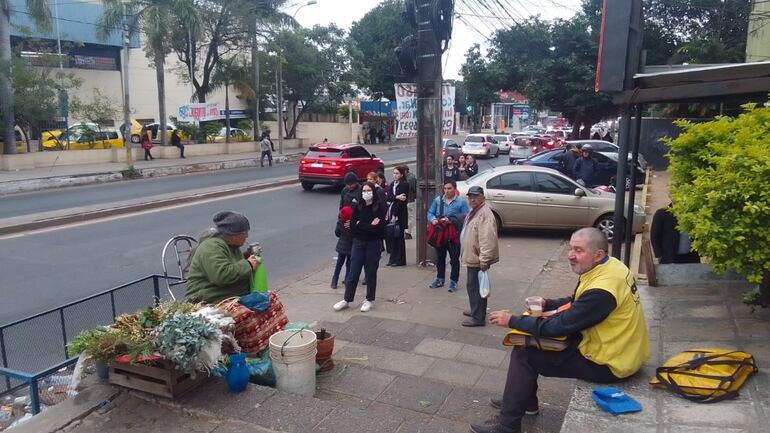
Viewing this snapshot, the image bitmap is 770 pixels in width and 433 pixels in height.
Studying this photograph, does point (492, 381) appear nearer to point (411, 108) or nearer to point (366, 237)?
point (366, 237)

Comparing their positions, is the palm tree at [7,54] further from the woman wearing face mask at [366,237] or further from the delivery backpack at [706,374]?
the delivery backpack at [706,374]

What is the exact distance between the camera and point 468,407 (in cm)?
475

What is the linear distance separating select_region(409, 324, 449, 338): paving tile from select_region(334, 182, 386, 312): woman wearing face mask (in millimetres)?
905

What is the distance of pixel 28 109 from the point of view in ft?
77.3

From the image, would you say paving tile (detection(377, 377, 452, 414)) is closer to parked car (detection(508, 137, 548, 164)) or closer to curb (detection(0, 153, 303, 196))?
curb (detection(0, 153, 303, 196))

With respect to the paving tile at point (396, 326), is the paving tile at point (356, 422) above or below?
above

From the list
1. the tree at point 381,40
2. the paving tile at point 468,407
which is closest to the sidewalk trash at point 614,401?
the paving tile at point 468,407

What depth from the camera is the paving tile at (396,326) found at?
22.2ft

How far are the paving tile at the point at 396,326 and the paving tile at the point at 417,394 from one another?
54.6 inches

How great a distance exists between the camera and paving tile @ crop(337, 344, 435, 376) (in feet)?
18.5

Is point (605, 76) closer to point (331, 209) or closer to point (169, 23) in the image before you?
point (331, 209)

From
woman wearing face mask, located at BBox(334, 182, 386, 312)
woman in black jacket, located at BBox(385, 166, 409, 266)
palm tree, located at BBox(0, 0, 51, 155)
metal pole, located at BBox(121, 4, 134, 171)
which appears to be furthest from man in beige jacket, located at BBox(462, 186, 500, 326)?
palm tree, located at BBox(0, 0, 51, 155)

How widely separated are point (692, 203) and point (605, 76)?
2.24 meters

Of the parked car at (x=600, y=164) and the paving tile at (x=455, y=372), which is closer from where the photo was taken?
the paving tile at (x=455, y=372)
